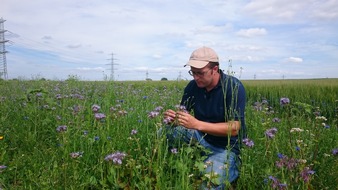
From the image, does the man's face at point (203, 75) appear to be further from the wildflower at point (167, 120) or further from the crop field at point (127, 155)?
the wildflower at point (167, 120)

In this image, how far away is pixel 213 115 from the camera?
336cm

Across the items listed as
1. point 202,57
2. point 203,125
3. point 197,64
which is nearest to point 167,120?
point 203,125

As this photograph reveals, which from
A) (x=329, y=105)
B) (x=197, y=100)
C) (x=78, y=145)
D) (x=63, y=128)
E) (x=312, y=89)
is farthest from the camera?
(x=312, y=89)

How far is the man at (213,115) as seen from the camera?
285 cm

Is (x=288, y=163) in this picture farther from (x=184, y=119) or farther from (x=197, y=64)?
(x=197, y=64)

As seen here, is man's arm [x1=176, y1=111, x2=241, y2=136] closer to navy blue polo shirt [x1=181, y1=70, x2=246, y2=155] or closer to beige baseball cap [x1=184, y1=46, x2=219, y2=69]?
navy blue polo shirt [x1=181, y1=70, x2=246, y2=155]

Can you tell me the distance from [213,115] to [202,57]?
69cm

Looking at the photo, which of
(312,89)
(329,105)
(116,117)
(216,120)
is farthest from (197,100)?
(312,89)

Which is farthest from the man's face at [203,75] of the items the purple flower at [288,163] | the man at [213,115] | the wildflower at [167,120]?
the purple flower at [288,163]

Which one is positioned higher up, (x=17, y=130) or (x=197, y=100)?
(x=197, y=100)

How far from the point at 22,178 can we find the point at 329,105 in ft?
22.9

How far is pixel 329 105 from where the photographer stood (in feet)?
24.1

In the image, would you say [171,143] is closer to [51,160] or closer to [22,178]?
[51,160]

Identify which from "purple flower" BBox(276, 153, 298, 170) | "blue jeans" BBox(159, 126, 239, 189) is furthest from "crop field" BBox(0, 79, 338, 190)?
"blue jeans" BBox(159, 126, 239, 189)
